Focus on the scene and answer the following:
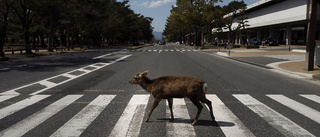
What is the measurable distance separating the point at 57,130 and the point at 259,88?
7298mm

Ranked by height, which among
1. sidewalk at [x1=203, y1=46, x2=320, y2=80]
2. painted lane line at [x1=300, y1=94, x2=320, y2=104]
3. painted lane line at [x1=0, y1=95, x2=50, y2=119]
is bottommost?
painted lane line at [x1=300, y1=94, x2=320, y2=104]

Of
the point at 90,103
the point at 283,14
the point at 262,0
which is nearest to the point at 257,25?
the point at 262,0

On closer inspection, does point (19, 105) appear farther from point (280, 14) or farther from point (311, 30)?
point (280, 14)

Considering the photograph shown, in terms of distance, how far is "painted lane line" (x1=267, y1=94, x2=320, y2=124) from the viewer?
18.9ft

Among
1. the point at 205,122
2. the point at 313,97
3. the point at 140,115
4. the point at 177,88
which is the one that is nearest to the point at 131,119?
the point at 140,115

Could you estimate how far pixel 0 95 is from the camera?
8.40 metres

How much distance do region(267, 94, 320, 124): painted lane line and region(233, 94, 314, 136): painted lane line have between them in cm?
65

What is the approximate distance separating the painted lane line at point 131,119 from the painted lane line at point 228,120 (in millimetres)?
1769

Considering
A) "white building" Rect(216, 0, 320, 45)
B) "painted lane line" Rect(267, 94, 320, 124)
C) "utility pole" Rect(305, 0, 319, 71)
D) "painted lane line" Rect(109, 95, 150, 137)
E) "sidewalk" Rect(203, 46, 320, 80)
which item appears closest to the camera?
"painted lane line" Rect(109, 95, 150, 137)

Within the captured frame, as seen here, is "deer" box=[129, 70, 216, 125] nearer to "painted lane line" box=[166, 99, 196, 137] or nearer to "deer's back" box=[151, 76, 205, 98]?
"deer's back" box=[151, 76, 205, 98]

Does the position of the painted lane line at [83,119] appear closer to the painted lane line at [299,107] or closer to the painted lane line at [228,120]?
the painted lane line at [228,120]

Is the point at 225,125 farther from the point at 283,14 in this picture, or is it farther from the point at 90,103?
the point at 283,14

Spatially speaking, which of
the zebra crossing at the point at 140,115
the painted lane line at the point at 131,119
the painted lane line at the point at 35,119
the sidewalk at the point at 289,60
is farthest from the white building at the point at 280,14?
the painted lane line at the point at 35,119

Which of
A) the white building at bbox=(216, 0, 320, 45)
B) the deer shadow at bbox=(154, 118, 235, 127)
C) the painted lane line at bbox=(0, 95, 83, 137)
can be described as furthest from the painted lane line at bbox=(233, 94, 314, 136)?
the white building at bbox=(216, 0, 320, 45)
